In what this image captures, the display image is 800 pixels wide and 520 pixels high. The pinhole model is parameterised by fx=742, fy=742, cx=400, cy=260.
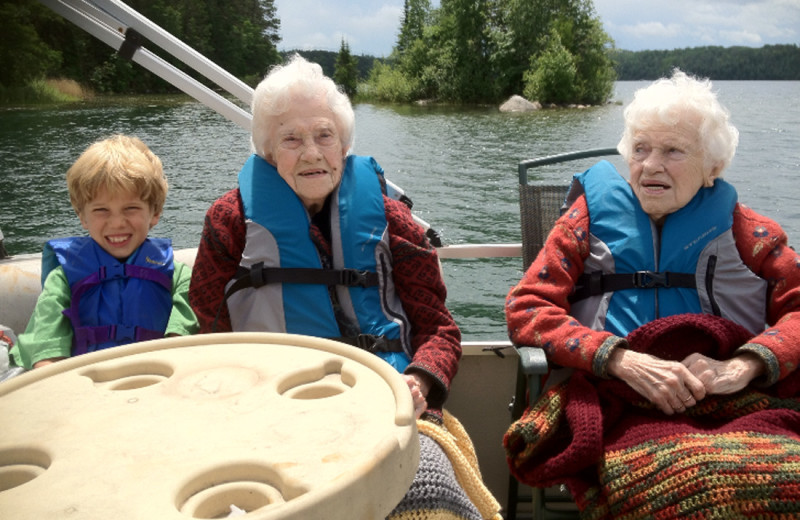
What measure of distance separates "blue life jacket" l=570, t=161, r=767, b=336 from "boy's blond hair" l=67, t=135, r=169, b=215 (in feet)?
3.94

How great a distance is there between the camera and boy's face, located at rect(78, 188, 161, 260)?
1.98 metres

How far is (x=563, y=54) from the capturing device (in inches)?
1690

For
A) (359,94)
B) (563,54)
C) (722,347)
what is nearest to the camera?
(722,347)

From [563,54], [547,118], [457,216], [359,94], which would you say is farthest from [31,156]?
[359,94]

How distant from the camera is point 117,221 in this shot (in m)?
1.99

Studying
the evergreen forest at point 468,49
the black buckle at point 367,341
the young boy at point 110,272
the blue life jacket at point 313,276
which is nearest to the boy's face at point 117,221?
the young boy at point 110,272

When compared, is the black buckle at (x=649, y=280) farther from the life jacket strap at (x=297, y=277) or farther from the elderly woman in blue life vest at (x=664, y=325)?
the life jacket strap at (x=297, y=277)

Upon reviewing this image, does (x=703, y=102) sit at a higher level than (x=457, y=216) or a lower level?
higher

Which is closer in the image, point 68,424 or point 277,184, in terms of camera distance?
point 68,424

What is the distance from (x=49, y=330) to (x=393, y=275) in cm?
89

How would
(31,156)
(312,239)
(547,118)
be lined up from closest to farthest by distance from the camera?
(312,239), (31,156), (547,118)

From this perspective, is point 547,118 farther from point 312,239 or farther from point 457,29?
point 312,239

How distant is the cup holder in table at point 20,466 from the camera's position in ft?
3.15

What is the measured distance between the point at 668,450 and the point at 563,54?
145ft
